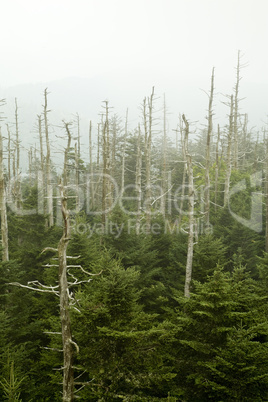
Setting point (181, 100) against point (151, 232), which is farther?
point (181, 100)

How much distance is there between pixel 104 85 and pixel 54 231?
18460 centimetres

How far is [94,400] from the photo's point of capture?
22.2 feet

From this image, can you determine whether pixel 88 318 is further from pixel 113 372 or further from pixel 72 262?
pixel 72 262

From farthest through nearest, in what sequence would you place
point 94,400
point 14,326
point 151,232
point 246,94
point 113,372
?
point 246,94, point 151,232, point 14,326, point 94,400, point 113,372

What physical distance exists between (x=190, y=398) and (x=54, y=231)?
418 inches

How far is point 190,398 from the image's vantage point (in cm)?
640

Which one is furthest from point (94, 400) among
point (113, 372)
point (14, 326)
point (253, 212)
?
point (253, 212)

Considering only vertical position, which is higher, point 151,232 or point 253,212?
point 253,212

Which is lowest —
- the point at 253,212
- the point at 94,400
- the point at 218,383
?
the point at 94,400

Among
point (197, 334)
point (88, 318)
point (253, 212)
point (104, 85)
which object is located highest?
point (104, 85)

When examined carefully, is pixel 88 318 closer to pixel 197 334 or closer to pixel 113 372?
pixel 113 372

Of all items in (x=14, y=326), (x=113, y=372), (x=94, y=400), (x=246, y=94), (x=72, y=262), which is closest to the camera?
(x=113, y=372)

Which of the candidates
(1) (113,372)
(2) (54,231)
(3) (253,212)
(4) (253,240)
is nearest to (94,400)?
(1) (113,372)

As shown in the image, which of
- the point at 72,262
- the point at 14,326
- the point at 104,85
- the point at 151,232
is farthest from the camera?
the point at 104,85
